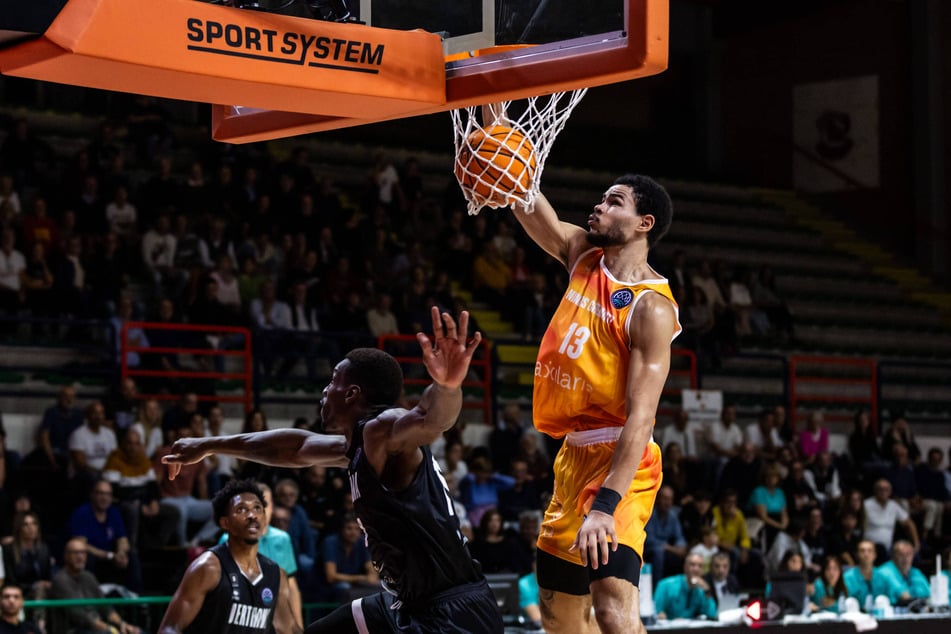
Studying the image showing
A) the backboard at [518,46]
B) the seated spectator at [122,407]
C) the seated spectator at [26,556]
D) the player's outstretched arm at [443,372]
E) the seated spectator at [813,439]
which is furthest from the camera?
the seated spectator at [813,439]

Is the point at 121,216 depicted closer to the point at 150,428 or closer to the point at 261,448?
the point at 150,428

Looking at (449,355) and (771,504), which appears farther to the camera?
(771,504)

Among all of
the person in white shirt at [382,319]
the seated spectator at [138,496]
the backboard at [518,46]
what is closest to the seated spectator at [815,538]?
the person in white shirt at [382,319]

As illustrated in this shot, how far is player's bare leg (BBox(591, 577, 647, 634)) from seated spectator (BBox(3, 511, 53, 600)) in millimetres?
5605

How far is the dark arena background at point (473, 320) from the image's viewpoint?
1052 centimetres

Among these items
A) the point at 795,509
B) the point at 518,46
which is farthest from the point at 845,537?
the point at 518,46

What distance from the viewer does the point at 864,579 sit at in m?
11.9

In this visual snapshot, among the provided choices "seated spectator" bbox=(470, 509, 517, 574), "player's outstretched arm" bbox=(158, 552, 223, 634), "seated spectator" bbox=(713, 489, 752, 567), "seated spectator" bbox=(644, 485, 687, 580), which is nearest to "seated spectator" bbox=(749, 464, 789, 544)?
"seated spectator" bbox=(713, 489, 752, 567)

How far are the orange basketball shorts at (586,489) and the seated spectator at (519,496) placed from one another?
6.92m

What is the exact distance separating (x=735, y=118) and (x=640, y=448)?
19.9 meters

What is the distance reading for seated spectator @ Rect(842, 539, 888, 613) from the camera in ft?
38.7

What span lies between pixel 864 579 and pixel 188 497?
5.63 m

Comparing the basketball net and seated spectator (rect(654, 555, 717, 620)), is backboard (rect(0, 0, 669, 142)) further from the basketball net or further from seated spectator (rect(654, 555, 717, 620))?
seated spectator (rect(654, 555, 717, 620))

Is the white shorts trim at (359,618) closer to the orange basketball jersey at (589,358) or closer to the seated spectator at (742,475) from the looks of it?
the orange basketball jersey at (589,358)
